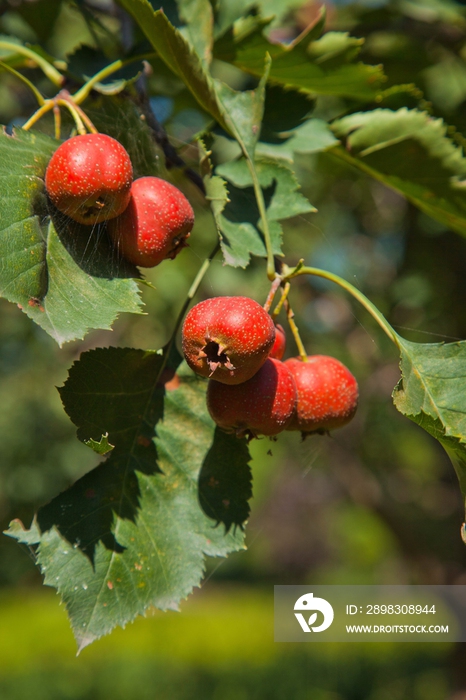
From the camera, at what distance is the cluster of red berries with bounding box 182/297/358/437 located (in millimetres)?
987

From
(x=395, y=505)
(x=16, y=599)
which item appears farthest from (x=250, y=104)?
(x=16, y=599)

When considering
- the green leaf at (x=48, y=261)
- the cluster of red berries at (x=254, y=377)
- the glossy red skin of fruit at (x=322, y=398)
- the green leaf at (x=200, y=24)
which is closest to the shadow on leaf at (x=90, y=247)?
the green leaf at (x=48, y=261)

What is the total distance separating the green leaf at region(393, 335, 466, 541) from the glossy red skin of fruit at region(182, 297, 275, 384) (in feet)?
0.79

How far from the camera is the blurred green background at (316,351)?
2.21 metres

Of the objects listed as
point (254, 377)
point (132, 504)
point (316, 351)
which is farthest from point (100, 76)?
point (316, 351)

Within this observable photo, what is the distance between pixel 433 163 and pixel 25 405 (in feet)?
18.3

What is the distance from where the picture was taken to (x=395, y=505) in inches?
159

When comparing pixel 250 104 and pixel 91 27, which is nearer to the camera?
pixel 250 104

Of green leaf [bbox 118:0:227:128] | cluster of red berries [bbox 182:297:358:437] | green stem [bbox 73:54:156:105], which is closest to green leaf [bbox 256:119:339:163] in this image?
green leaf [bbox 118:0:227:128]

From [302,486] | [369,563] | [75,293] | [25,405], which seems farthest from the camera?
[369,563]

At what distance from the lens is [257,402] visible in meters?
1.04

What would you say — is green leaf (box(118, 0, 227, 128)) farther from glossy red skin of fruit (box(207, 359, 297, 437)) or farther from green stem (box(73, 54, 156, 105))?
glossy red skin of fruit (box(207, 359, 297, 437))

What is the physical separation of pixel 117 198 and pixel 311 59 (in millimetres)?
785

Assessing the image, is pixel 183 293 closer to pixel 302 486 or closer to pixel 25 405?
pixel 25 405
